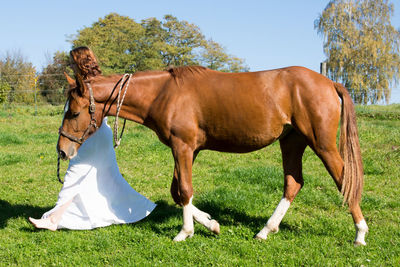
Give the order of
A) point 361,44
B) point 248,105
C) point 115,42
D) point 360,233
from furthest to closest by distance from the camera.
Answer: point 115,42, point 361,44, point 248,105, point 360,233

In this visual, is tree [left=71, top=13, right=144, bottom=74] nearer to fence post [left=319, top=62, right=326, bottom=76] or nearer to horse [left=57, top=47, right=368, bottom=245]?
fence post [left=319, top=62, right=326, bottom=76]

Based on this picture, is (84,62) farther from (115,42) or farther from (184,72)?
(115,42)

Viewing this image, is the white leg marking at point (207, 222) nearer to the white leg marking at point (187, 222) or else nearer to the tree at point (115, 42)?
the white leg marking at point (187, 222)

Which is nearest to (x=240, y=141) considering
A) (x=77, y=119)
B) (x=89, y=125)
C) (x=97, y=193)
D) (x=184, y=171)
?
(x=184, y=171)

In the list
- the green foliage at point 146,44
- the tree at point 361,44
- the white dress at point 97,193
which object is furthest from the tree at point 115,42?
the white dress at point 97,193

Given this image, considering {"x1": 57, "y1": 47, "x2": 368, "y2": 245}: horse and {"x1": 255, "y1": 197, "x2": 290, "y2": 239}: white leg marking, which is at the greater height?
{"x1": 57, "y1": 47, "x2": 368, "y2": 245}: horse

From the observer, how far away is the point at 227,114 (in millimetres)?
3732

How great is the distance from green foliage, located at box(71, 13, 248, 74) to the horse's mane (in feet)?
115

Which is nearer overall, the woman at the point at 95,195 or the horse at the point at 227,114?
the horse at the point at 227,114

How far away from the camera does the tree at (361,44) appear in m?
33.3

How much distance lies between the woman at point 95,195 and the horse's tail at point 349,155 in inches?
96.6

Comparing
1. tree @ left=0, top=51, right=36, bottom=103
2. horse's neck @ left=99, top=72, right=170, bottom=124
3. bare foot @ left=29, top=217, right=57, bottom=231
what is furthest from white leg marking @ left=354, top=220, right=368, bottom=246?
tree @ left=0, top=51, right=36, bottom=103

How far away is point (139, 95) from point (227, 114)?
3.41 feet

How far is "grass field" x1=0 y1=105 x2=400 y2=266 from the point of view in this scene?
3441 mm
